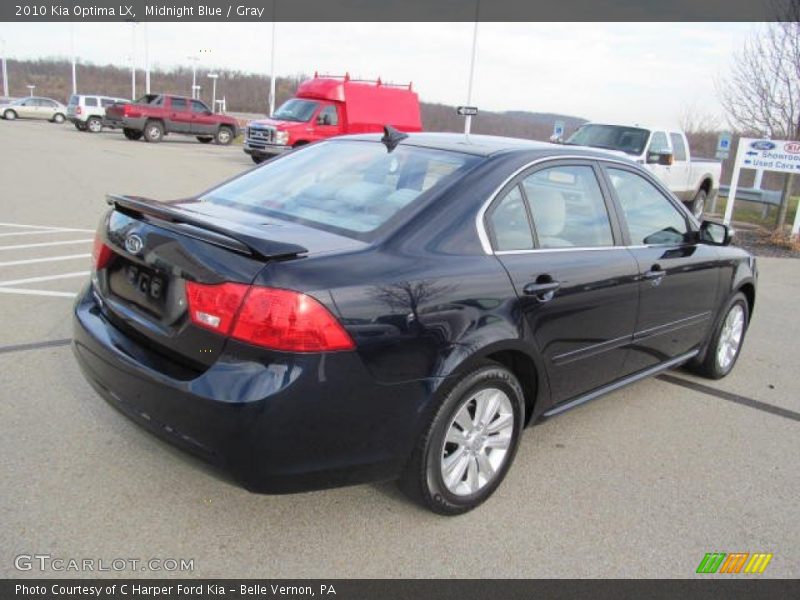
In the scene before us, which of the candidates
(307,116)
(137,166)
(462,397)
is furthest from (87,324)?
(307,116)

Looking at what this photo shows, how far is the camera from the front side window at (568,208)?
3.43 meters

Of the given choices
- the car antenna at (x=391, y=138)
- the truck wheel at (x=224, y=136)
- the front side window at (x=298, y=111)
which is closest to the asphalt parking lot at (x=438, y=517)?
the car antenna at (x=391, y=138)

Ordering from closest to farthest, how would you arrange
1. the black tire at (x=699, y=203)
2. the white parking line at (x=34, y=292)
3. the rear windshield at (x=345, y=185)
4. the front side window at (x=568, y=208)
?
the rear windshield at (x=345, y=185) → the front side window at (x=568, y=208) → the white parking line at (x=34, y=292) → the black tire at (x=699, y=203)

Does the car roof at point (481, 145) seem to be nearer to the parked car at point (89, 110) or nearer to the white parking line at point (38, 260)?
the white parking line at point (38, 260)

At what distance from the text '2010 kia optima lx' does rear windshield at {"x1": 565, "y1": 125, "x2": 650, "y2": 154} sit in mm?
10416

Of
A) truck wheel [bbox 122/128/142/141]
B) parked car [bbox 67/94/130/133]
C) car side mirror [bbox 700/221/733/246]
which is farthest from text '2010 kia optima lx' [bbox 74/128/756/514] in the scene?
parked car [bbox 67/94/130/133]

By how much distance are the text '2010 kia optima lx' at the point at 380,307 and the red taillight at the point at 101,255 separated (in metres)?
0.02

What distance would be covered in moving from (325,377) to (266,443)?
1.03ft

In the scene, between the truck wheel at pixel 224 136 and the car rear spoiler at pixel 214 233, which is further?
the truck wheel at pixel 224 136

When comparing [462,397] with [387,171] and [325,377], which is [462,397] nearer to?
[325,377]

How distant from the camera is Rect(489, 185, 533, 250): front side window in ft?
10.4

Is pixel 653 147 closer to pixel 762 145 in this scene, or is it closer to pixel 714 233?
pixel 762 145

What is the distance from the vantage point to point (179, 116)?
30016 millimetres

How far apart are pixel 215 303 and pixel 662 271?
2.78 meters
